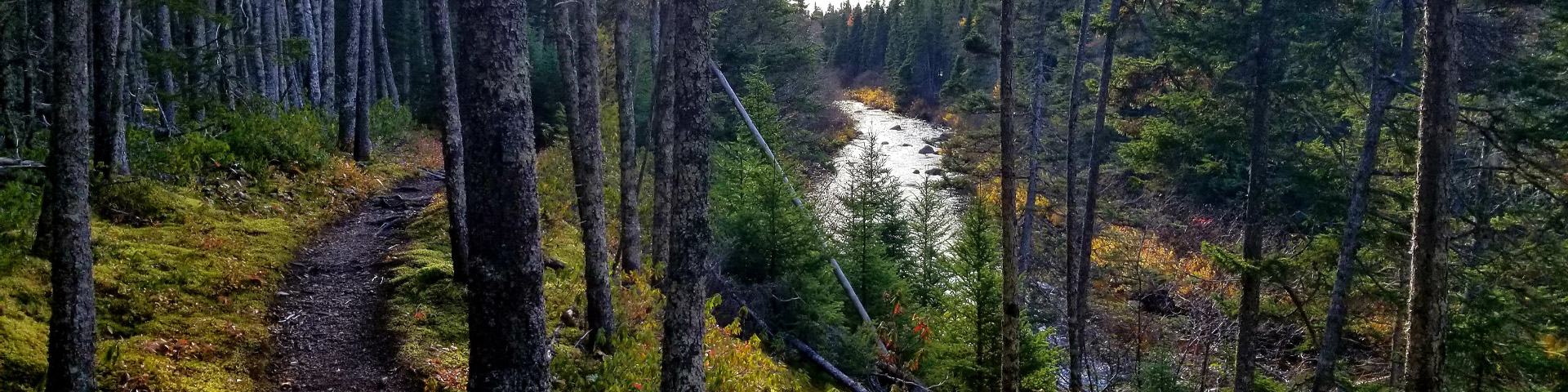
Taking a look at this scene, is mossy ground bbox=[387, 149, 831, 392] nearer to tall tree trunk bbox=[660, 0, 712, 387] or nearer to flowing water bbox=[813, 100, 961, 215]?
tall tree trunk bbox=[660, 0, 712, 387]

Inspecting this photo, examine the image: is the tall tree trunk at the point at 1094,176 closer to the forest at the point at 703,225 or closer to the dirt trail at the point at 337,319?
the forest at the point at 703,225

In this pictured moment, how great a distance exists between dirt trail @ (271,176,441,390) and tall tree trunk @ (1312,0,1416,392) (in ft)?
38.8

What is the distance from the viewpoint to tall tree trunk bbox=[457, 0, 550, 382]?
4391mm

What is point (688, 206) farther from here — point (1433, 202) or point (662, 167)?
point (1433, 202)

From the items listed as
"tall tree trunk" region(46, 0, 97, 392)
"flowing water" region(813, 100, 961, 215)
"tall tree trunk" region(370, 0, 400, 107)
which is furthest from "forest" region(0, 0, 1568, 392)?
"flowing water" region(813, 100, 961, 215)

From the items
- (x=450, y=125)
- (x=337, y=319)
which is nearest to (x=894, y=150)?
(x=450, y=125)

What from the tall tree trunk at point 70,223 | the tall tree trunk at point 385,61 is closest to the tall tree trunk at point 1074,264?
the tall tree trunk at point 70,223

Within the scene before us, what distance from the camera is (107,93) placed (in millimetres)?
9047

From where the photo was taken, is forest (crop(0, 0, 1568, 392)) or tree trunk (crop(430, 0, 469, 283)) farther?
tree trunk (crop(430, 0, 469, 283))

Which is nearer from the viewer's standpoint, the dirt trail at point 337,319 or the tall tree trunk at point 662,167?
the dirt trail at point 337,319

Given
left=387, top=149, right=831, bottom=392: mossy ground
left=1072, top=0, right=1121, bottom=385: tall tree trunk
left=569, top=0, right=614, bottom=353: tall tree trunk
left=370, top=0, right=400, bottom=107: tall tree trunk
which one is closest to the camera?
left=387, top=149, right=831, bottom=392: mossy ground

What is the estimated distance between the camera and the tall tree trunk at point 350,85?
15.4 meters

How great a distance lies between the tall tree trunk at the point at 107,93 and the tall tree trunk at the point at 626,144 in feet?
18.0

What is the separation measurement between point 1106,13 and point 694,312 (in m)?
10.2
